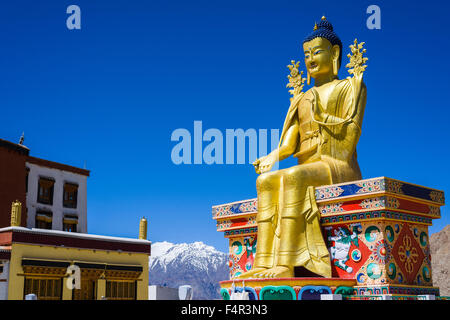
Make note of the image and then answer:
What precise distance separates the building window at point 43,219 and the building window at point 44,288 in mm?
6880

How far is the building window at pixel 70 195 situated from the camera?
96.9 feet

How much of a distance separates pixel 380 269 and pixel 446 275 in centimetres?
2715

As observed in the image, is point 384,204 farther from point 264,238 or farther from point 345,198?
point 264,238

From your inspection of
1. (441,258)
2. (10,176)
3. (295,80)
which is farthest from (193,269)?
(295,80)

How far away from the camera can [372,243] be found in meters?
9.51

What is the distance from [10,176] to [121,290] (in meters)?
7.31

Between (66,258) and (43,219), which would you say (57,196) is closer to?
(43,219)

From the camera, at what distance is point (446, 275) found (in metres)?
33.7

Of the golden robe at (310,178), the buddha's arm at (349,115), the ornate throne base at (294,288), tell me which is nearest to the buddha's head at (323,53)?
the golden robe at (310,178)

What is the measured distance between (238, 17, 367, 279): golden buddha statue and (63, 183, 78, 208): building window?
20.0m

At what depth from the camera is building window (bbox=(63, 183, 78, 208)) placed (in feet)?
96.9

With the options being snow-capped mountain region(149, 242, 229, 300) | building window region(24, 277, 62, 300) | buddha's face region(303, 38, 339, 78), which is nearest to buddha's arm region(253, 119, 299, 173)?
buddha's face region(303, 38, 339, 78)

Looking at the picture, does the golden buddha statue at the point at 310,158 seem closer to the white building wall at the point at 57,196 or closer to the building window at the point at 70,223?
the white building wall at the point at 57,196
